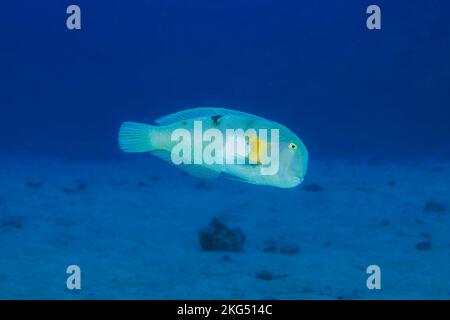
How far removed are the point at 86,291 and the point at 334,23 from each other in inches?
1921

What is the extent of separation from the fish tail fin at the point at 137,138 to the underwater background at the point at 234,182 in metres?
3.43

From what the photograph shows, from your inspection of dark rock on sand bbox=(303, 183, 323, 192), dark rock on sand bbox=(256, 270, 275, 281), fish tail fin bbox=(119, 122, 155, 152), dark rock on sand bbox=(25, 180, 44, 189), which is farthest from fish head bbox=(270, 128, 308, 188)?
dark rock on sand bbox=(25, 180, 44, 189)

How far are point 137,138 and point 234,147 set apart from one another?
0.46m

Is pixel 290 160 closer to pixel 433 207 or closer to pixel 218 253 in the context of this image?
pixel 218 253

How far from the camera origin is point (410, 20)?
111 ft

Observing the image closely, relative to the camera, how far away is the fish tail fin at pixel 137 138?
222 cm

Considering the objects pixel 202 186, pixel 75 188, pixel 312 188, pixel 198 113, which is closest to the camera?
pixel 198 113

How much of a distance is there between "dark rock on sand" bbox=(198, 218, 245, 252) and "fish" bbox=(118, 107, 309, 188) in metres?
5.02

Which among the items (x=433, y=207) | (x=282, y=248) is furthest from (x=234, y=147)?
(x=433, y=207)

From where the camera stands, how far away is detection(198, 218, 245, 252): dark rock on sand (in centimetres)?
708

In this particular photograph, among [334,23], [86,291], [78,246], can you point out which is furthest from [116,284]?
[334,23]

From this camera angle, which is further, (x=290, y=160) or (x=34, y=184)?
(x=34, y=184)

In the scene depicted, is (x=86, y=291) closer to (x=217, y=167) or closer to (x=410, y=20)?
(x=217, y=167)

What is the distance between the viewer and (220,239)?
279 inches
